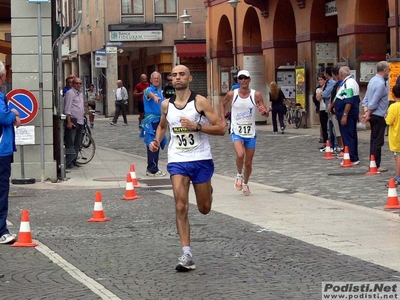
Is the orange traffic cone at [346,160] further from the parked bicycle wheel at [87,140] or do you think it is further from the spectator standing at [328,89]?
the parked bicycle wheel at [87,140]

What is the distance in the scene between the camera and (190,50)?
173 feet

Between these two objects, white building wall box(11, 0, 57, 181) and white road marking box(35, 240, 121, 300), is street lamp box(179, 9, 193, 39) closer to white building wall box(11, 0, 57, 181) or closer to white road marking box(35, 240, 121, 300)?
white building wall box(11, 0, 57, 181)

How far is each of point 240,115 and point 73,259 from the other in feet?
18.8

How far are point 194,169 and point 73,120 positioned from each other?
441 inches

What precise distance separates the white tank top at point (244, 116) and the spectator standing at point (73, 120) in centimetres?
542

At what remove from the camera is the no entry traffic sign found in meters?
16.2

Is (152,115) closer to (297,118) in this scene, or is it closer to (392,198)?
(392,198)

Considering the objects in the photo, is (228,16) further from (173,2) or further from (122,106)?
(173,2)

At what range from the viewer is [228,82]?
43.6 meters

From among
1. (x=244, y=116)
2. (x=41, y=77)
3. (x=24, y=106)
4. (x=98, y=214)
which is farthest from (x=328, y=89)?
(x=98, y=214)

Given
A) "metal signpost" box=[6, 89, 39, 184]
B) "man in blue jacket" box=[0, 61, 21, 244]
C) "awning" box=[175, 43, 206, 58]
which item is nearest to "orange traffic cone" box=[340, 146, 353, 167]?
"metal signpost" box=[6, 89, 39, 184]

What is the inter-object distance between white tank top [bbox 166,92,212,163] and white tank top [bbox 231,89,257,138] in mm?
5472

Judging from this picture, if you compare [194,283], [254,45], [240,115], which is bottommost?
[194,283]

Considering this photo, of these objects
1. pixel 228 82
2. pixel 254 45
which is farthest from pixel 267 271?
pixel 228 82
